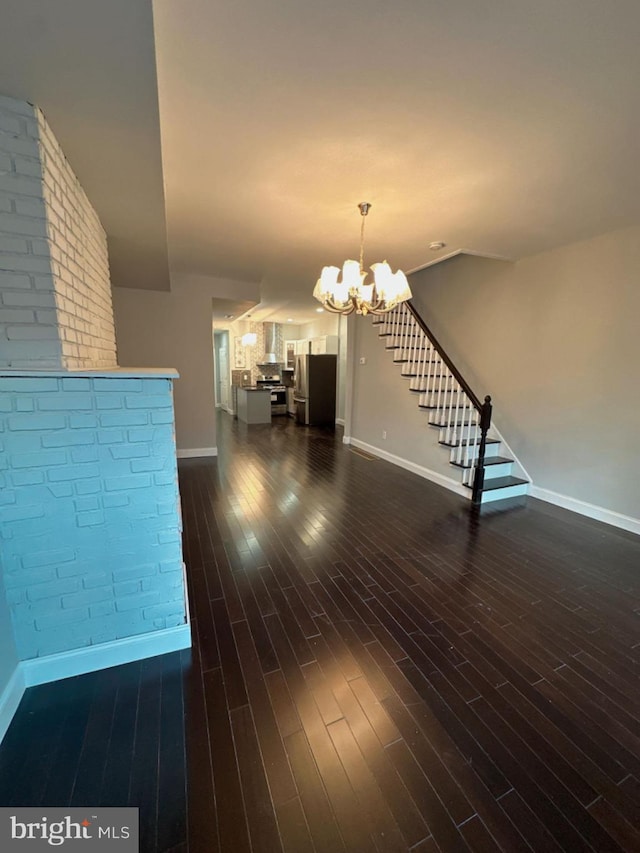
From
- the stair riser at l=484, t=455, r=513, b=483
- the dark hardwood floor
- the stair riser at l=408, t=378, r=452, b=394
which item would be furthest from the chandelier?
the stair riser at l=484, t=455, r=513, b=483

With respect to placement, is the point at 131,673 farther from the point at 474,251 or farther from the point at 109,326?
the point at 474,251

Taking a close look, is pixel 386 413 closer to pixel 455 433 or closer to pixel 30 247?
pixel 455 433

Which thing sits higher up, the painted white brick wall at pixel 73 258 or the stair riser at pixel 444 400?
the painted white brick wall at pixel 73 258

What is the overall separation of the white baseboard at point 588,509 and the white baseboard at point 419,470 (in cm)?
86

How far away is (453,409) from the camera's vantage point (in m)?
4.52

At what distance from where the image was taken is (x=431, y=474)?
4.59 meters

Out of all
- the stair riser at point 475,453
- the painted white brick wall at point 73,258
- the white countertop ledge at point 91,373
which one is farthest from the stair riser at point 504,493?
the painted white brick wall at point 73,258

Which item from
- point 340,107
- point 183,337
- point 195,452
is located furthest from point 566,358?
point 195,452

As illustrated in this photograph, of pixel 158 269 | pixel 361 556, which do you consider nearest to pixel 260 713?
pixel 361 556

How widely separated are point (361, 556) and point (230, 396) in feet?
26.7

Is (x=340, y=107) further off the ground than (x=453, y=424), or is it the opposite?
(x=340, y=107)

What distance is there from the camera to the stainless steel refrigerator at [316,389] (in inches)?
319

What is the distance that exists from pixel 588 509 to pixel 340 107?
13.5 ft

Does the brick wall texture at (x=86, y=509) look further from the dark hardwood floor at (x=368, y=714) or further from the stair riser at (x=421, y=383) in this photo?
the stair riser at (x=421, y=383)
